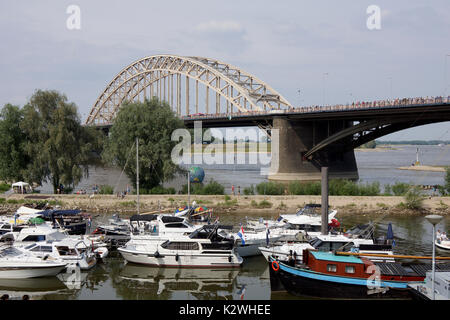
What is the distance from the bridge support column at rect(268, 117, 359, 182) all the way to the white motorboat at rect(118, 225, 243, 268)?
40.8 metres

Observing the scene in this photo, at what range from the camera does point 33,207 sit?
100 ft

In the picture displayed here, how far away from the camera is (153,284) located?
18.2 meters

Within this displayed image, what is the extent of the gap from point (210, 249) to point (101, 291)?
494cm

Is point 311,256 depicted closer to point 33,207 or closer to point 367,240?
point 367,240

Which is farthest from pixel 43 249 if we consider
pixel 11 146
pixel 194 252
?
pixel 11 146

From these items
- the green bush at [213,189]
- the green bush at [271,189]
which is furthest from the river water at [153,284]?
the green bush at [271,189]

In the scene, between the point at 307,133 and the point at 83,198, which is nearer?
the point at 83,198

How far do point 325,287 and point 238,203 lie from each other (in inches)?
830

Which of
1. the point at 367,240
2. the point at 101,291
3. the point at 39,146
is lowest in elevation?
the point at 101,291

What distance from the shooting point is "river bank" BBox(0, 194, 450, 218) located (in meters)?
35.2

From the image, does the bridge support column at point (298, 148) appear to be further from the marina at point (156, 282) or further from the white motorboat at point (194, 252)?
the white motorboat at point (194, 252)

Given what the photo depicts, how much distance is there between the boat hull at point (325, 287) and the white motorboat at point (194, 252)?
3537 millimetres

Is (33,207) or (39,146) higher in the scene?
(39,146)
